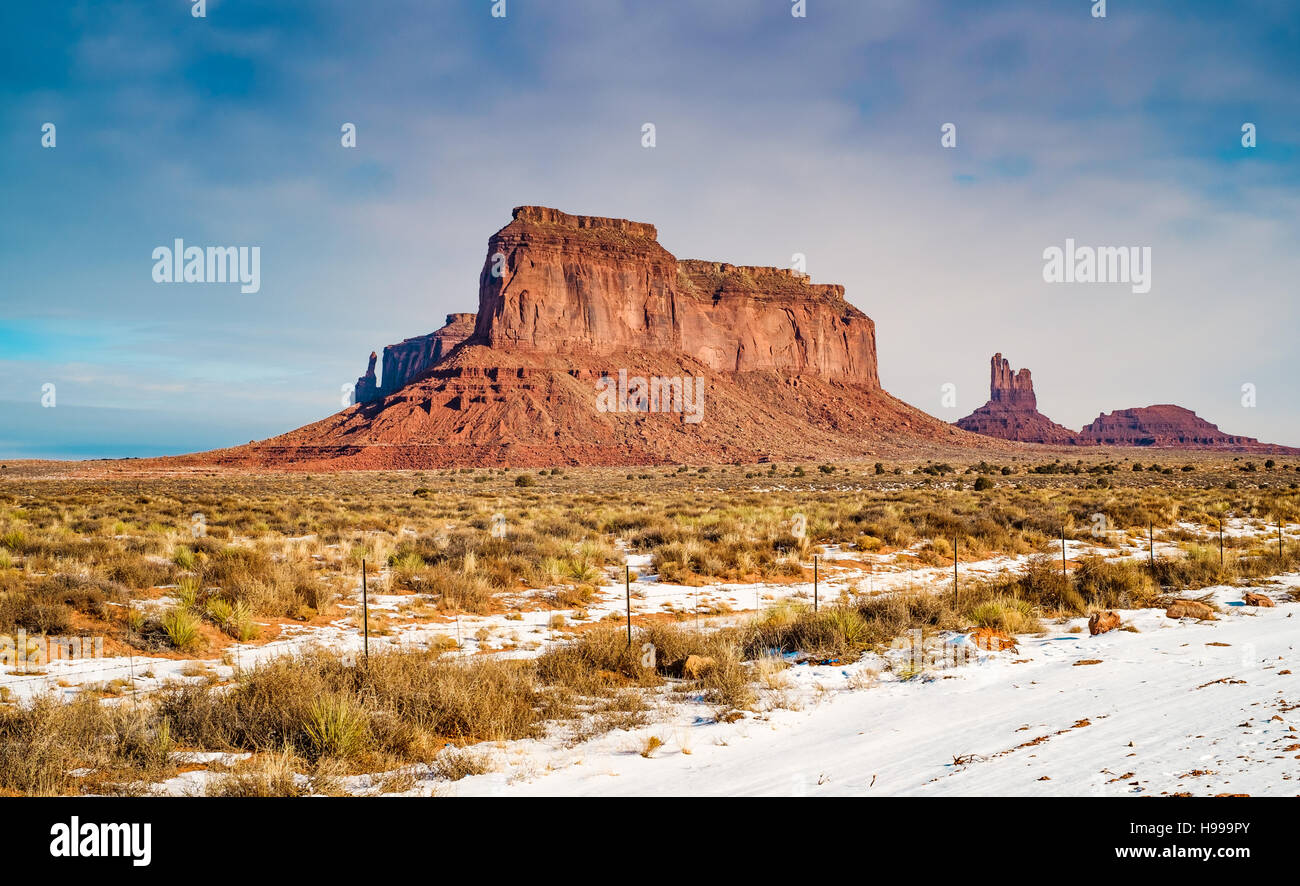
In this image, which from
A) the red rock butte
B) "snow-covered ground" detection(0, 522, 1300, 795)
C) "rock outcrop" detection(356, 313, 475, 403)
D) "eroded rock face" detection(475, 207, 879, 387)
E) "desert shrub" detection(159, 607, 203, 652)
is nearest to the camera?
"snow-covered ground" detection(0, 522, 1300, 795)

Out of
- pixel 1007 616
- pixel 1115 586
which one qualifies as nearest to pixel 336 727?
pixel 1007 616

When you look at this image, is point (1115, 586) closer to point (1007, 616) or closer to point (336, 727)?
→ point (1007, 616)

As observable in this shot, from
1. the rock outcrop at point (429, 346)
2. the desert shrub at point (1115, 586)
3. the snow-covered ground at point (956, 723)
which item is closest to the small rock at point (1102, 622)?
the snow-covered ground at point (956, 723)

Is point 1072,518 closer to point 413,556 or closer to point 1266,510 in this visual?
point 1266,510

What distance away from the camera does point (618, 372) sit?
97875mm

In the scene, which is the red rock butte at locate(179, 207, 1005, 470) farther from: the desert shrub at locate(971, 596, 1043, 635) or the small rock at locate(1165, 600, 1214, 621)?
the small rock at locate(1165, 600, 1214, 621)

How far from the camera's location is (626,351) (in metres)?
104

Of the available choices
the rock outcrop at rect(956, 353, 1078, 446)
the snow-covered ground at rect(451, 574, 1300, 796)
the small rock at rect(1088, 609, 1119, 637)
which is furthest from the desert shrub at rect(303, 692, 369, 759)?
the rock outcrop at rect(956, 353, 1078, 446)

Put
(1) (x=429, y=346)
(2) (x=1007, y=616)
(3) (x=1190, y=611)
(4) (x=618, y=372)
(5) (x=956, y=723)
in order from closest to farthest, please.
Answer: (5) (x=956, y=723)
(2) (x=1007, y=616)
(3) (x=1190, y=611)
(4) (x=618, y=372)
(1) (x=429, y=346)

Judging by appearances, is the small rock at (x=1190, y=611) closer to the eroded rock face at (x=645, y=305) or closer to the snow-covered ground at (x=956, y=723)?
the snow-covered ground at (x=956, y=723)

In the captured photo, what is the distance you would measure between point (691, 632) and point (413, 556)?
6739mm

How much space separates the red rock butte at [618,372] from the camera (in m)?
81.4

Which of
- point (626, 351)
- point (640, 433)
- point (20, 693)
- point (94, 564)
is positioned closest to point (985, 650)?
point (20, 693)

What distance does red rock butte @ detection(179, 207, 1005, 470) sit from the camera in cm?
8144
